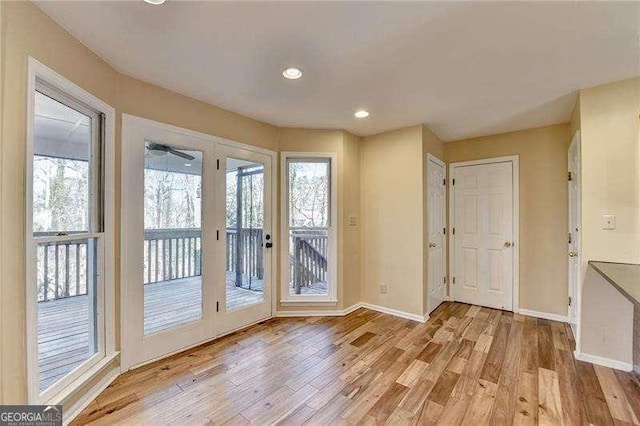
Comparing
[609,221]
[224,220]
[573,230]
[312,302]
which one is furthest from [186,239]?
[573,230]

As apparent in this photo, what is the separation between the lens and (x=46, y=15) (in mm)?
1596

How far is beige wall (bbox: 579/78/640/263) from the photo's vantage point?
225 cm

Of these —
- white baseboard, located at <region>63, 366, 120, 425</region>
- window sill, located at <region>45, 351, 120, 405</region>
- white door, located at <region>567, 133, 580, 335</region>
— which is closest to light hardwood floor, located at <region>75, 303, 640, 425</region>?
white baseboard, located at <region>63, 366, 120, 425</region>

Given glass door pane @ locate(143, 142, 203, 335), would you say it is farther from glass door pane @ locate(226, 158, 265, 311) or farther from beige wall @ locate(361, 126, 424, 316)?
beige wall @ locate(361, 126, 424, 316)

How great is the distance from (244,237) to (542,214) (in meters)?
3.67

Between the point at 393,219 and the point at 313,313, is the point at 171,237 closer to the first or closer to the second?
the point at 313,313

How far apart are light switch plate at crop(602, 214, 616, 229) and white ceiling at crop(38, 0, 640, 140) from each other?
112 centimetres

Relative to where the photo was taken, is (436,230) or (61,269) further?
(436,230)

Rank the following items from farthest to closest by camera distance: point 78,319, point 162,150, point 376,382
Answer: point 162,150, point 376,382, point 78,319

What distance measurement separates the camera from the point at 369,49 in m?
1.88

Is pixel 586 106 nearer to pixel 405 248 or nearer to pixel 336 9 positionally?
pixel 405 248

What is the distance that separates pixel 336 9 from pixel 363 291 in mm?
3349

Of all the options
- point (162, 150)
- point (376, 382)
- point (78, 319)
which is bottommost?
point (376, 382)

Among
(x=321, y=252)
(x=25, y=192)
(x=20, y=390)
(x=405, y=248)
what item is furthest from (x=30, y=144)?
(x=405, y=248)
